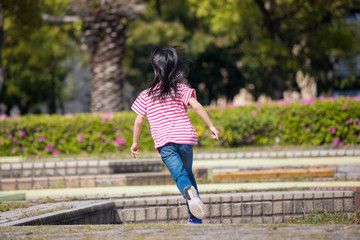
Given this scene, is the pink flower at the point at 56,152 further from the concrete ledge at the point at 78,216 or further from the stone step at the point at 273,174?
the concrete ledge at the point at 78,216

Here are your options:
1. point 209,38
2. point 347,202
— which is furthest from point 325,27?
point 347,202

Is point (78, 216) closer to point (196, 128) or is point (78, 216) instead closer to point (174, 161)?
point (174, 161)

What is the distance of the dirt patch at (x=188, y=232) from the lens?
428cm

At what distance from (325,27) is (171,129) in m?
22.4

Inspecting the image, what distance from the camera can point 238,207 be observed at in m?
7.48

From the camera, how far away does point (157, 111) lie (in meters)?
5.93

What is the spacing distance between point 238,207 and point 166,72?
90.5 inches

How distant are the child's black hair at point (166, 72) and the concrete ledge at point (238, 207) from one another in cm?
188

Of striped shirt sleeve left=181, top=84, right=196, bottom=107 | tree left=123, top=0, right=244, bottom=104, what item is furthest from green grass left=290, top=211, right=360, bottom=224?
tree left=123, top=0, right=244, bottom=104

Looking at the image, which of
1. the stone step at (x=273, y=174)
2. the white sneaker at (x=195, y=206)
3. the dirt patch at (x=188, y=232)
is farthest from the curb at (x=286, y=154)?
the dirt patch at (x=188, y=232)

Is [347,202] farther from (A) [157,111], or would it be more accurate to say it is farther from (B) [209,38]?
→ (B) [209,38]

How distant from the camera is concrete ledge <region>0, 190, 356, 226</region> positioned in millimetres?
7328

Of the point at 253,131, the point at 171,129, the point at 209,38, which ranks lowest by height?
the point at 253,131

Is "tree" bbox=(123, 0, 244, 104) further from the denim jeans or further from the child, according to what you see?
the denim jeans
